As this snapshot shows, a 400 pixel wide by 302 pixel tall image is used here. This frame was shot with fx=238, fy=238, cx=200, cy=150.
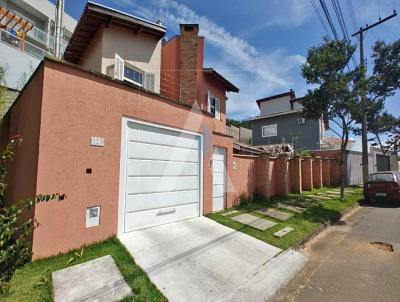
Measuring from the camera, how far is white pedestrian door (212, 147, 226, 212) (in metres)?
8.23

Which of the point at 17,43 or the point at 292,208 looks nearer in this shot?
the point at 292,208

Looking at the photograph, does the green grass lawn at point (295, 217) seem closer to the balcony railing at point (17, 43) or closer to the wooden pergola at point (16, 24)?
the balcony railing at point (17, 43)

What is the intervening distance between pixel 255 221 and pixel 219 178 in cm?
200

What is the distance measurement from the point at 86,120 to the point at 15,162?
258 cm

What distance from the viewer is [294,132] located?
23734 mm

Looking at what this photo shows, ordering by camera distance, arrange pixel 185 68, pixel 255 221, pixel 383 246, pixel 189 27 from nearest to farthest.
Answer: pixel 383 246
pixel 255 221
pixel 185 68
pixel 189 27

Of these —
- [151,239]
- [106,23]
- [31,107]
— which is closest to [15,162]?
[31,107]

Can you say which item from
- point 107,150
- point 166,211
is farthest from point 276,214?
point 107,150

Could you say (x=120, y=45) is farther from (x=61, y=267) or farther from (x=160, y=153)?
(x=61, y=267)

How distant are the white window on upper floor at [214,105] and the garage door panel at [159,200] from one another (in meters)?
6.16

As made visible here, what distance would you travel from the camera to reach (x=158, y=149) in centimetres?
621

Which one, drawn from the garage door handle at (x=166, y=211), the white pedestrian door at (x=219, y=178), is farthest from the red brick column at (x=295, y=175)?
the garage door handle at (x=166, y=211)

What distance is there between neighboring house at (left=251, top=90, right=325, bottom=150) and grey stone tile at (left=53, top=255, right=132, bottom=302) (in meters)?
20.4

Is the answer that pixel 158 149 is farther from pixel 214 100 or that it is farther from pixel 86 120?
pixel 214 100
